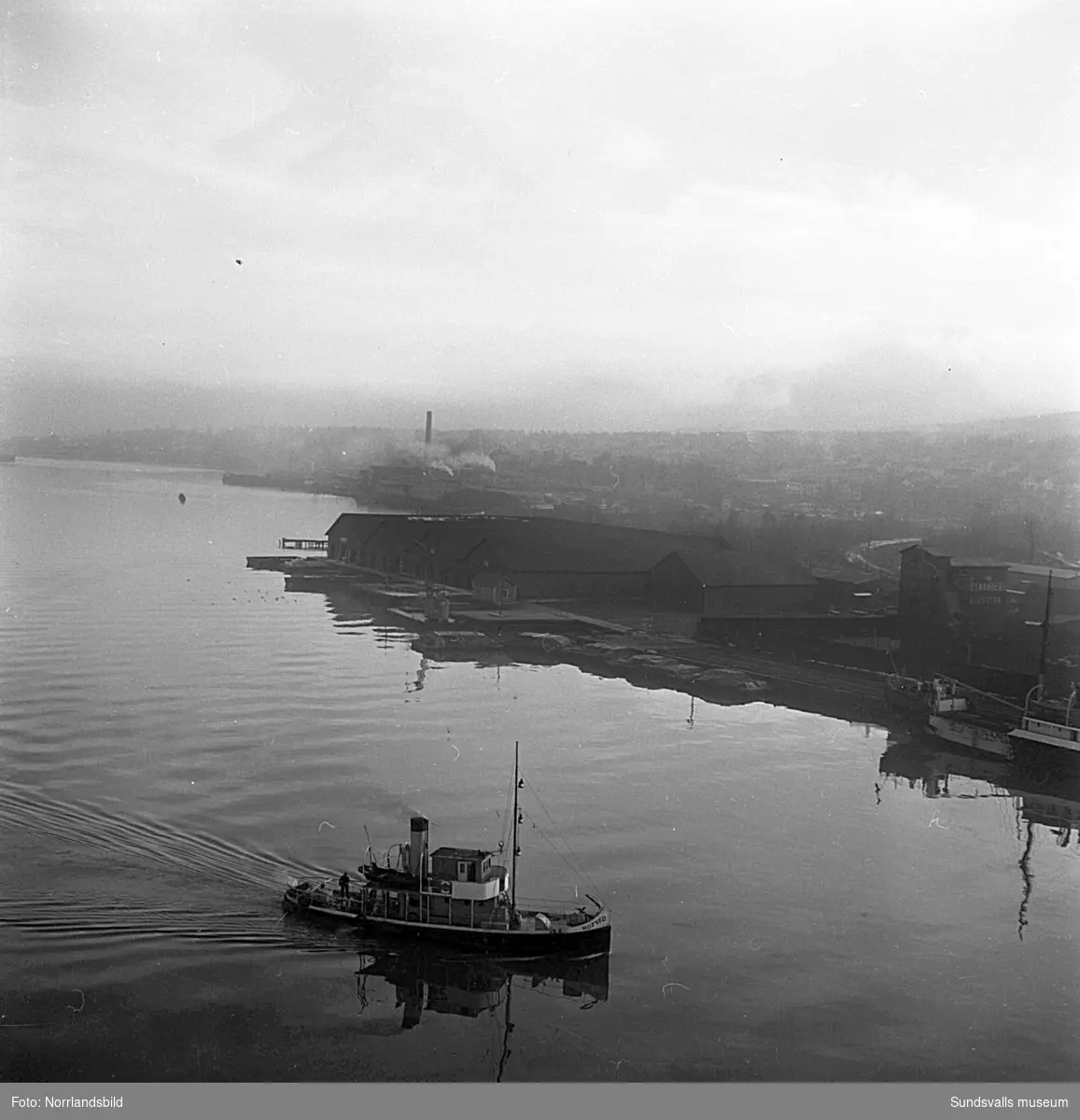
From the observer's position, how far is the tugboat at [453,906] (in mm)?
5516

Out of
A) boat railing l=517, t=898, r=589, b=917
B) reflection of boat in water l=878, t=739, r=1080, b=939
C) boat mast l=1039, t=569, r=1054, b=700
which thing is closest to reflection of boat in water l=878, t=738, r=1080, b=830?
reflection of boat in water l=878, t=739, r=1080, b=939

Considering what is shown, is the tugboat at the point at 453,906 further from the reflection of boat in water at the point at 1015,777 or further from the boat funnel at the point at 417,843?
the reflection of boat in water at the point at 1015,777

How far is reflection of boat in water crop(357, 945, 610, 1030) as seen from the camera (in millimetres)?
5023

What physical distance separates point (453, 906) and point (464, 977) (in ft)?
1.44

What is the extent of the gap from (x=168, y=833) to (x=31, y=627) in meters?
6.37

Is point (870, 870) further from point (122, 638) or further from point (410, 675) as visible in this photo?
point (122, 638)

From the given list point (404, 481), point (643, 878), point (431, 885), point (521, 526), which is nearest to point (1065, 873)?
point (643, 878)

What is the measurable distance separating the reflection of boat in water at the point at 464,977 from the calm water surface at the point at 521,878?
0.06ft

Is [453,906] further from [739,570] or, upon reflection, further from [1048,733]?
[739,570]

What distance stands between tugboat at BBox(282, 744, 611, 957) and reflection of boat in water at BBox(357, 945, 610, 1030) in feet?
0.31

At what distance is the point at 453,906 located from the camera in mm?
5680

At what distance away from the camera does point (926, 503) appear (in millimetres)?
14945

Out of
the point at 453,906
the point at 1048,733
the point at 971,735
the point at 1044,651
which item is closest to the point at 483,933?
the point at 453,906

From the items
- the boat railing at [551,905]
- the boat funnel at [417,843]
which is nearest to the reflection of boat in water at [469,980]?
the boat railing at [551,905]
